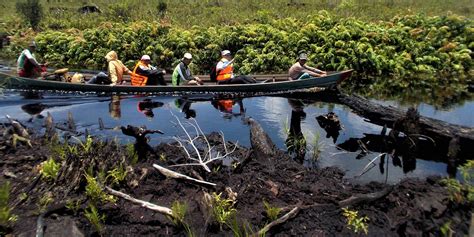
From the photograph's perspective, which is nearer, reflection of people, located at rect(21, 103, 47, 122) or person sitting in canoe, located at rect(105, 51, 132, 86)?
reflection of people, located at rect(21, 103, 47, 122)

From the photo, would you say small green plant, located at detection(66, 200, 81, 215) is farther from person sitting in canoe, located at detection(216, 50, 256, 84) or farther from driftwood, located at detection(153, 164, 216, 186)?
person sitting in canoe, located at detection(216, 50, 256, 84)

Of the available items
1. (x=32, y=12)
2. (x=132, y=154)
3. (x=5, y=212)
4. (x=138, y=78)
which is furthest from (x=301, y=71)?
(x=32, y=12)

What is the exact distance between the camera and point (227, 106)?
15.7 m

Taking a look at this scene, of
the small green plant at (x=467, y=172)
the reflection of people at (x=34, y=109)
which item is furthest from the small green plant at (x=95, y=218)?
the reflection of people at (x=34, y=109)

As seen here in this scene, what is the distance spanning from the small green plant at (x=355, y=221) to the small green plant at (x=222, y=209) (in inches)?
75.3

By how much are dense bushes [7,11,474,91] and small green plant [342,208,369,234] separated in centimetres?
1345

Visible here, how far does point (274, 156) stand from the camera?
1008cm

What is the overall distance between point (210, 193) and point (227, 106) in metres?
7.88

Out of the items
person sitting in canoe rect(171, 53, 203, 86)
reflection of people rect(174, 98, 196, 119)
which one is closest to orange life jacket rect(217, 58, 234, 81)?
person sitting in canoe rect(171, 53, 203, 86)

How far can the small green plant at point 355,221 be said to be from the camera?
23.6 ft

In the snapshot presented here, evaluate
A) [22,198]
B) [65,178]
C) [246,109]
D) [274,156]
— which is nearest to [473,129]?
[274,156]

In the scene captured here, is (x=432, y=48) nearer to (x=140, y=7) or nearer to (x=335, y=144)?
(x=335, y=144)

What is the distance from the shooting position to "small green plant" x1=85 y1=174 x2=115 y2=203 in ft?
24.3

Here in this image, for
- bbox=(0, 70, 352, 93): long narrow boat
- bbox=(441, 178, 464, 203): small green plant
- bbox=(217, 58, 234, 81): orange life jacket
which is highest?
bbox=(217, 58, 234, 81): orange life jacket
